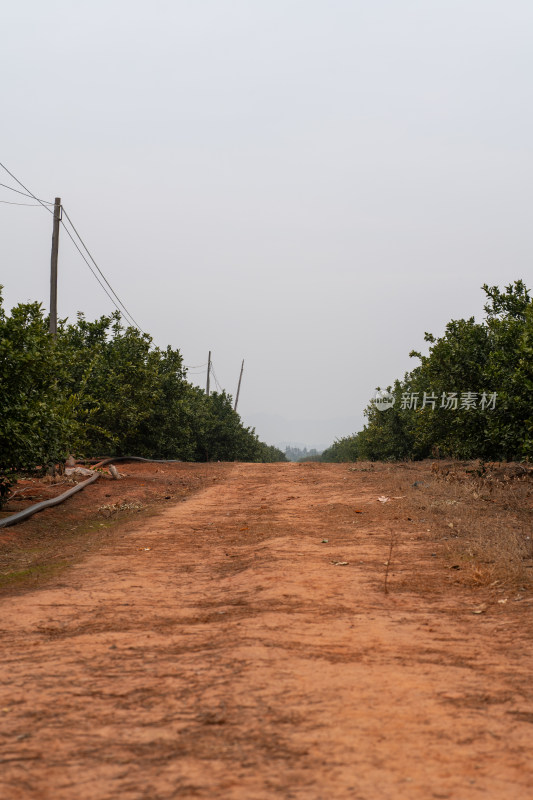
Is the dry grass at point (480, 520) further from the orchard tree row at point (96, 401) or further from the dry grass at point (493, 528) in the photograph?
the orchard tree row at point (96, 401)

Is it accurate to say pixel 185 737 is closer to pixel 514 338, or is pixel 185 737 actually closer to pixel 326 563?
pixel 326 563

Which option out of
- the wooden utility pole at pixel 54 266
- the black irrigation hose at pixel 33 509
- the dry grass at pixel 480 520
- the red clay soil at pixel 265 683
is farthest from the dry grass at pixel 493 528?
the wooden utility pole at pixel 54 266

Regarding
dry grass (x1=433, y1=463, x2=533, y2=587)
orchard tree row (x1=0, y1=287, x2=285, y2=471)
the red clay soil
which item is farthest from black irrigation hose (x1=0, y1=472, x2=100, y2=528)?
dry grass (x1=433, y1=463, x2=533, y2=587)

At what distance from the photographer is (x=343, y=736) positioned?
3.21 metres

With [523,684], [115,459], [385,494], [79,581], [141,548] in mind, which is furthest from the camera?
[115,459]

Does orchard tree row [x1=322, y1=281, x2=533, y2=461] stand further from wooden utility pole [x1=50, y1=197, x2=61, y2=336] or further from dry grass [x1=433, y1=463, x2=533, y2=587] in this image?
wooden utility pole [x1=50, y1=197, x2=61, y2=336]

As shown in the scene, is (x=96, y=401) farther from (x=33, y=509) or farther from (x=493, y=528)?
(x=493, y=528)

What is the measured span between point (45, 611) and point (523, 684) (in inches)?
160

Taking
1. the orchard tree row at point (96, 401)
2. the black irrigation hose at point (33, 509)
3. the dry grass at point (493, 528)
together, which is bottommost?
the black irrigation hose at point (33, 509)

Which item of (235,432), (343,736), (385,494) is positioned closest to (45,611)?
(343,736)

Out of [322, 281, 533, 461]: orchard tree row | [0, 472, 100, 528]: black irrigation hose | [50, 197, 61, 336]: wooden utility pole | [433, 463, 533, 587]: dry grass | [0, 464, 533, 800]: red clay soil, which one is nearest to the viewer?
[0, 464, 533, 800]: red clay soil

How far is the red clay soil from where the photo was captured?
286cm

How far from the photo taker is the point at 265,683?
3893 millimetres

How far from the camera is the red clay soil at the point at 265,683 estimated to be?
2.86 metres
